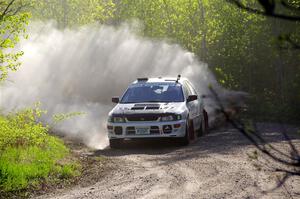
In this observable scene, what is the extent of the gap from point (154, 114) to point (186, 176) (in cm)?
418

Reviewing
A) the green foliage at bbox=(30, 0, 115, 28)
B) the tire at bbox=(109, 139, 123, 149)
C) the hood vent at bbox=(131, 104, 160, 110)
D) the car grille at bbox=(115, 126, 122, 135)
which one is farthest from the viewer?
the green foliage at bbox=(30, 0, 115, 28)

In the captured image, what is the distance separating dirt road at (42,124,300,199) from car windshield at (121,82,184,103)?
1440 millimetres

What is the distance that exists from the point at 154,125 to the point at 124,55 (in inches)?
641

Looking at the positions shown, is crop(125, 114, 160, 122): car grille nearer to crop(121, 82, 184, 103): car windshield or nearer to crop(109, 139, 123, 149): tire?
crop(109, 139, 123, 149): tire

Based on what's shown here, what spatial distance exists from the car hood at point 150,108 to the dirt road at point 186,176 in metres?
0.93

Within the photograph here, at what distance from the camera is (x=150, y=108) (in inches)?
562

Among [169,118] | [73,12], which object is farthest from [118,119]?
[73,12]

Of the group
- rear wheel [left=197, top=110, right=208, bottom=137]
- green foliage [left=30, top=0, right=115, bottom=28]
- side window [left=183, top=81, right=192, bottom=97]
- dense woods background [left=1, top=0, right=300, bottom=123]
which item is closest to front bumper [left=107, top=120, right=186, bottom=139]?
side window [left=183, top=81, right=192, bottom=97]

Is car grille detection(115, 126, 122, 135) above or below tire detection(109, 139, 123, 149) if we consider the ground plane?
above

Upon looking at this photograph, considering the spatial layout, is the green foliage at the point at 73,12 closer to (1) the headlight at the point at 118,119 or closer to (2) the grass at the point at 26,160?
(1) the headlight at the point at 118,119

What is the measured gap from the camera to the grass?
9.80 m

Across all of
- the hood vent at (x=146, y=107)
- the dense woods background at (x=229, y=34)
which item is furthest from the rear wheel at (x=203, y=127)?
the dense woods background at (x=229, y=34)

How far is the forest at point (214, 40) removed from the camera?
12297 mm

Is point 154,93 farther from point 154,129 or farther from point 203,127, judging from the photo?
point 203,127
